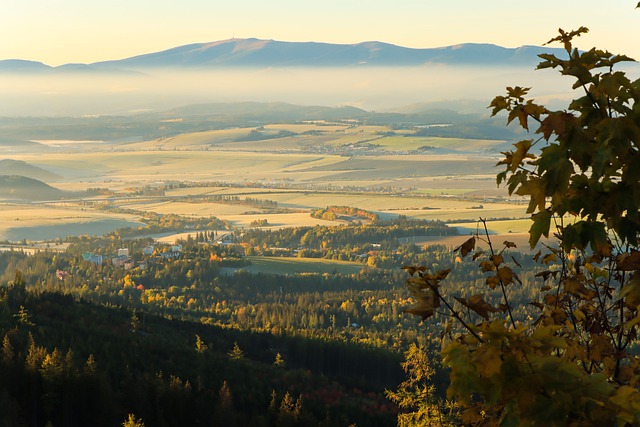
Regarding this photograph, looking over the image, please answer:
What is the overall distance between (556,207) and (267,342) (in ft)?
427

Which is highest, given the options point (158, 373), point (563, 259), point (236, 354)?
point (563, 259)

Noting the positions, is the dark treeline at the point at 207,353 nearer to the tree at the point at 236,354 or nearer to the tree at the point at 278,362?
the tree at the point at 236,354

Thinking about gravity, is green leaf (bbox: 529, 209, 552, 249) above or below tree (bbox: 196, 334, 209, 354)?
above

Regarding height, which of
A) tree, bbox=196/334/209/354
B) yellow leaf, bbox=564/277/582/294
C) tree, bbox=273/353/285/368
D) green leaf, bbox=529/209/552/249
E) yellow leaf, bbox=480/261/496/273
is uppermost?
green leaf, bbox=529/209/552/249

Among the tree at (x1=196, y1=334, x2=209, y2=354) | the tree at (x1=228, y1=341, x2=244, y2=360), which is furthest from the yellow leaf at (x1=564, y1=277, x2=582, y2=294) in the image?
the tree at (x1=228, y1=341, x2=244, y2=360)

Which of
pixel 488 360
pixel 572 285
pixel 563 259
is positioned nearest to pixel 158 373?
pixel 572 285

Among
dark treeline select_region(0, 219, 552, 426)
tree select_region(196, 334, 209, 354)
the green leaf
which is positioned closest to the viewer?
the green leaf

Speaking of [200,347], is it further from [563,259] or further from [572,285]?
[563,259]

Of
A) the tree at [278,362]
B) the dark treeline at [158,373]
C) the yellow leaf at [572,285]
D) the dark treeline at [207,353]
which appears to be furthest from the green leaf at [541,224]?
the tree at [278,362]

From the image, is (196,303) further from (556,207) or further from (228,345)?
(556,207)

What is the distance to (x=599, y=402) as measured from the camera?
8.46 metres

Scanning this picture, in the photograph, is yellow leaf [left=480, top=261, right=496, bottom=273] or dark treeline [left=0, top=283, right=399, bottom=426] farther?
dark treeline [left=0, top=283, right=399, bottom=426]

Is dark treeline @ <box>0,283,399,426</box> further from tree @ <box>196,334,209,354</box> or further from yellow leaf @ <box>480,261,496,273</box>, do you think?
yellow leaf @ <box>480,261,496,273</box>

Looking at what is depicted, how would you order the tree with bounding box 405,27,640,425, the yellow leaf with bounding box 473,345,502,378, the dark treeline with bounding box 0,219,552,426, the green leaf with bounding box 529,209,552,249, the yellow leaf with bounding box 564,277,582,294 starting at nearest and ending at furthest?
1. the tree with bounding box 405,27,640,425
2. the yellow leaf with bounding box 473,345,502,378
3. the green leaf with bounding box 529,209,552,249
4. the yellow leaf with bounding box 564,277,582,294
5. the dark treeline with bounding box 0,219,552,426
